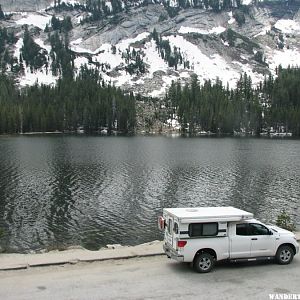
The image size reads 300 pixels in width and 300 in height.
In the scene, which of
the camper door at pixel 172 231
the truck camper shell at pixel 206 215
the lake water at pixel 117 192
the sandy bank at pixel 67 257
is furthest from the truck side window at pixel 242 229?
the lake water at pixel 117 192

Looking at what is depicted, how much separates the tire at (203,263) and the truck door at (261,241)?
96.2 inches

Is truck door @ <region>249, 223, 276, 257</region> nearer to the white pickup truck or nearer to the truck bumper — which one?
the white pickup truck

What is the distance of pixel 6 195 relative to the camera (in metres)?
58.1

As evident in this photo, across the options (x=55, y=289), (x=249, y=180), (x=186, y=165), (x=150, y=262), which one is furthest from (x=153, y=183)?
(x=55, y=289)

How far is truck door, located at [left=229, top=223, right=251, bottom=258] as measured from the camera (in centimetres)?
2108

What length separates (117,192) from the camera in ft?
207

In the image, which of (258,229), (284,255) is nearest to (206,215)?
(258,229)

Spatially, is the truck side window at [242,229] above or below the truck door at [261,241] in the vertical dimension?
above

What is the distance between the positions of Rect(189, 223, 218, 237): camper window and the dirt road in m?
1.92

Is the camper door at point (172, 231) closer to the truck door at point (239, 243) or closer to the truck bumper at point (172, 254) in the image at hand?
the truck bumper at point (172, 254)

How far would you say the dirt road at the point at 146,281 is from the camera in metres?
17.3

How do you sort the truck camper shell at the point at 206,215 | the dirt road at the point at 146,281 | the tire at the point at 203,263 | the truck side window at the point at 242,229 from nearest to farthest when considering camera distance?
the dirt road at the point at 146,281
the truck camper shell at the point at 206,215
the tire at the point at 203,263
the truck side window at the point at 242,229

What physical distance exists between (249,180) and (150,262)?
56178 mm

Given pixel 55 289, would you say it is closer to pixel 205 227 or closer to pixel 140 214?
pixel 205 227
